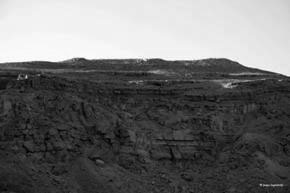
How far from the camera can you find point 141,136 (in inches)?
1045

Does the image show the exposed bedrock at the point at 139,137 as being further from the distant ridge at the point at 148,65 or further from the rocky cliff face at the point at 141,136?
the distant ridge at the point at 148,65

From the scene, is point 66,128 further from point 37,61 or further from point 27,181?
point 37,61

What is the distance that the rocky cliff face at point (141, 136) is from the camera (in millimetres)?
22844

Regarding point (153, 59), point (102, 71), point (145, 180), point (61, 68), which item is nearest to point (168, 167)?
point (145, 180)

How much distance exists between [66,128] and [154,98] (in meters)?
6.33

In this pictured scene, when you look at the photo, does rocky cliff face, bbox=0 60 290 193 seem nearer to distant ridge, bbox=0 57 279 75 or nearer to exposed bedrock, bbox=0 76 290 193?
exposed bedrock, bbox=0 76 290 193

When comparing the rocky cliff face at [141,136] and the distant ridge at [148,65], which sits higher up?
the distant ridge at [148,65]

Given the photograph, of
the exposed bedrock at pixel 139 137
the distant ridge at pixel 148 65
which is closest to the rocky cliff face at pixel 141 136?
the exposed bedrock at pixel 139 137

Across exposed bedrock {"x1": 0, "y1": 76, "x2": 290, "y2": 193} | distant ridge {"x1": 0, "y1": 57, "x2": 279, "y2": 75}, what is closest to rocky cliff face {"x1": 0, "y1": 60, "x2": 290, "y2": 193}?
exposed bedrock {"x1": 0, "y1": 76, "x2": 290, "y2": 193}

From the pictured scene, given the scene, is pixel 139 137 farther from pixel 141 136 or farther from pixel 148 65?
pixel 148 65

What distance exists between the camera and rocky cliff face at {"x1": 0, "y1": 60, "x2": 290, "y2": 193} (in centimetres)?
2284

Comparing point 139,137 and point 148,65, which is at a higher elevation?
point 148,65

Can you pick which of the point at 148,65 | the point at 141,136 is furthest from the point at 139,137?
the point at 148,65

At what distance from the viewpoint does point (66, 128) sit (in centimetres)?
2469
